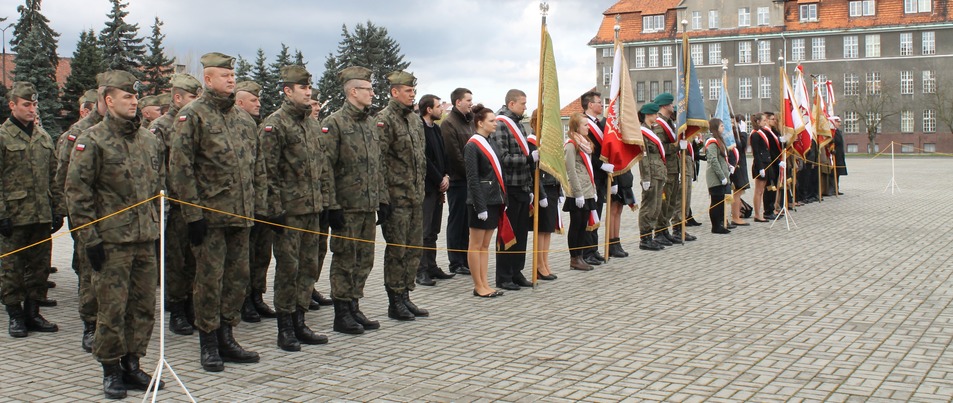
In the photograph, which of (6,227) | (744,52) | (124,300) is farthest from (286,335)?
(744,52)

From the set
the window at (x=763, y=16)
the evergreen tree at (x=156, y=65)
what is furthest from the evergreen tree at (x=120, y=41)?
the window at (x=763, y=16)

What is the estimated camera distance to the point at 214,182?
6.96 m

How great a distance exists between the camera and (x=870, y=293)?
10023 millimetres

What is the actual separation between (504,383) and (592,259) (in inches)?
260

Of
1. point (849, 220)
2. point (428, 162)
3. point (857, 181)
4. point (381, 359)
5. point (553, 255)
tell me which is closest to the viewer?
point (381, 359)

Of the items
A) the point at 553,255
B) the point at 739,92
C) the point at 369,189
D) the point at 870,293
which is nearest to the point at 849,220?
the point at 553,255

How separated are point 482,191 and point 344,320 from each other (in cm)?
242

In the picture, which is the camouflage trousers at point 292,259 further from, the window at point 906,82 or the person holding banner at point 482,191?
the window at point 906,82

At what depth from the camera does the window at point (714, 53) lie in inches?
3233

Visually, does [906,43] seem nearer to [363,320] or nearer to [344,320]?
[363,320]

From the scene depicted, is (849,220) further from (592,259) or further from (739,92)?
(739,92)

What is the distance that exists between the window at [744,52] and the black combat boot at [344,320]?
7747cm

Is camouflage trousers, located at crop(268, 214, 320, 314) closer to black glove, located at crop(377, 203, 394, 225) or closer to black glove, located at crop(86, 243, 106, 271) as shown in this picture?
black glove, located at crop(377, 203, 394, 225)

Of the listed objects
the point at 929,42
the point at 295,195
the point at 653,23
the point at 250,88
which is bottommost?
the point at 295,195
